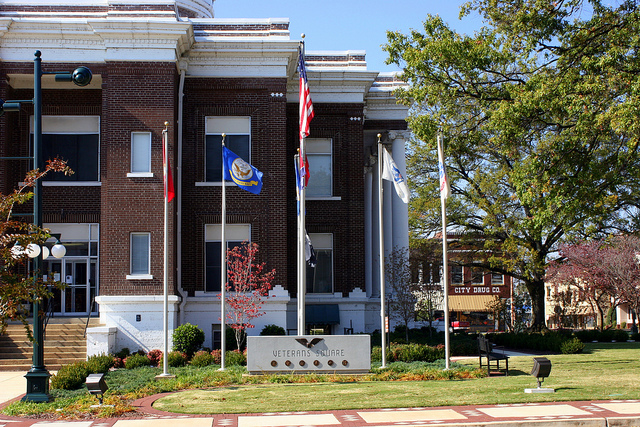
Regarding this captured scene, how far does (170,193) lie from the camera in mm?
21141

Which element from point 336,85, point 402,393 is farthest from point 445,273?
point 336,85

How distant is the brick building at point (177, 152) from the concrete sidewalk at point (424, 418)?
36.8 feet

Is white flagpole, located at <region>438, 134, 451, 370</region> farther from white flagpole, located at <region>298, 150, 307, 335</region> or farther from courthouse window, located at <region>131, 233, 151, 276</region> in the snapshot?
courthouse window, located at <region>131, 233, 151, 276</region>

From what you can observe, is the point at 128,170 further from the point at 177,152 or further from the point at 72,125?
the point at 72,125

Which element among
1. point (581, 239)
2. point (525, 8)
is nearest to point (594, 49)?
point (525, 8)

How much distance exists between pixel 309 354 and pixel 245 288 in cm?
531

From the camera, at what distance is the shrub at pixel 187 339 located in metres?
23.8

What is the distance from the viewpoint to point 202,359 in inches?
864

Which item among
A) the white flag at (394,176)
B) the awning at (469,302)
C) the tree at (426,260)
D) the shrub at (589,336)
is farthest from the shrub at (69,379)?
the awning at (469,302)

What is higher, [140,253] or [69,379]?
[140,253]

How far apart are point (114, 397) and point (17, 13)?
18218 mm

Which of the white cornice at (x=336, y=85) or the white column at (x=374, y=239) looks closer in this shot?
the white cornice at (x=336, y=85)

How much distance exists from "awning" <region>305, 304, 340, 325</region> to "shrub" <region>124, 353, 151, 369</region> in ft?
27.6

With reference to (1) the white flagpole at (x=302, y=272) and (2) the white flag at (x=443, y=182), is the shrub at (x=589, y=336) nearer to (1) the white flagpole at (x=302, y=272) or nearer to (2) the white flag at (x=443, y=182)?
(2) the white flag at (x=443, y=182)
